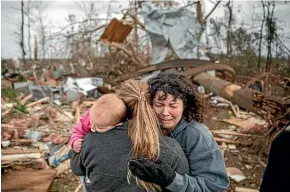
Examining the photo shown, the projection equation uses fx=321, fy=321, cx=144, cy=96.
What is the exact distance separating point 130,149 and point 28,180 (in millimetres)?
4207

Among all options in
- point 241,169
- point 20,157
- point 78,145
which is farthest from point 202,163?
point 20,157

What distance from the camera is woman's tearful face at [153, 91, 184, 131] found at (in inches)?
Result: 82.4

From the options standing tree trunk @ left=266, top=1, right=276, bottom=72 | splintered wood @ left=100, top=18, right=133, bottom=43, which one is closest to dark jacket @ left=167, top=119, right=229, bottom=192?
splintered wood @ left=100, top=18, right=133, bottom=43

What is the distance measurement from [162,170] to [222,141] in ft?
19.3

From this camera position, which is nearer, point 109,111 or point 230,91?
point 109,111

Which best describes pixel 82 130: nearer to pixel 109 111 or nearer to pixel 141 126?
pixel 109 111

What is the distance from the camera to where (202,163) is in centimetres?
195

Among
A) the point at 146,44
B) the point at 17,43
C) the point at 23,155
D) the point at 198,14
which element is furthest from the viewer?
the point at 17,43

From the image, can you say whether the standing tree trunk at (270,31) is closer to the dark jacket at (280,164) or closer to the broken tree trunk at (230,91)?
the broken tree trunk at (230,91)

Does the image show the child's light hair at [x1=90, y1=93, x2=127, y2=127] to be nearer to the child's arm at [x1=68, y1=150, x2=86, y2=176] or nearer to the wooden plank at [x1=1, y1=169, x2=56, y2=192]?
the child's arm at [x1=68, y1=150, x2=86, y2=176]

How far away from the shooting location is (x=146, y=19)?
1045 cm

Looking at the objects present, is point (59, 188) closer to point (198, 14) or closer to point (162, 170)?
point (162, 170)

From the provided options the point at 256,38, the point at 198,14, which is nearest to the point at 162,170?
the point at 198,14

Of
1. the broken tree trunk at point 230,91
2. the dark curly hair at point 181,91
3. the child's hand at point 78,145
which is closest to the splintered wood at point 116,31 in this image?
the broken tree trunk at point 230,91
